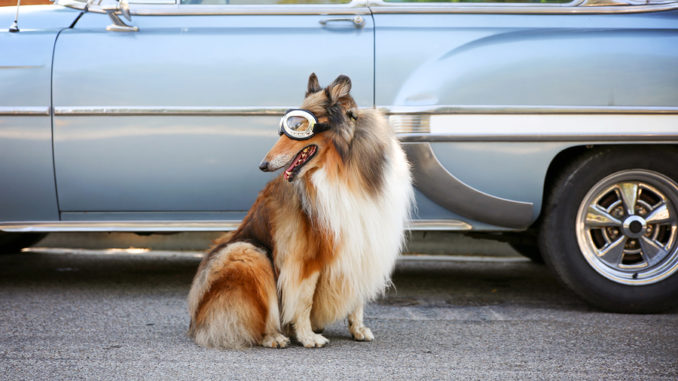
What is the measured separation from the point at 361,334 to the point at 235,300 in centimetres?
69

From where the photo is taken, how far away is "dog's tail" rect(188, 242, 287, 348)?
310 centimetres

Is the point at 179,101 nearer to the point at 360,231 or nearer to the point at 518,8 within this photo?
the point at 360,231

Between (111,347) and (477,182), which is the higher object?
A: (477,182)

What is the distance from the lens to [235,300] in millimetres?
3100

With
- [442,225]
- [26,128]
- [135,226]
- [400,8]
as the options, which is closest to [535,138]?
[442,225]

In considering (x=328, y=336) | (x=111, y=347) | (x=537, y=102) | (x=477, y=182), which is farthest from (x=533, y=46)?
(x=111, y=347)

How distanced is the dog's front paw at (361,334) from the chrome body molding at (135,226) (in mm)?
801

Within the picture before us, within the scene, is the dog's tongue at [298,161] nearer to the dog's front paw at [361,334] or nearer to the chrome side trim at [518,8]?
the dog's front paw at [361,334]

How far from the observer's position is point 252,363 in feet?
9.68

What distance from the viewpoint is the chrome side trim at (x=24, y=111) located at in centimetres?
386

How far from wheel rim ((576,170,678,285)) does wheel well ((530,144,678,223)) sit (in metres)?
0.15

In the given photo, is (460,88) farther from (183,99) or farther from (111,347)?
(111,347)

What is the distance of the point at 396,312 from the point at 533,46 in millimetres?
1728

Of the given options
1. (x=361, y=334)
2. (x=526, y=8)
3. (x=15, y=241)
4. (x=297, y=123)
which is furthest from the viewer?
(x=15, y=241)
